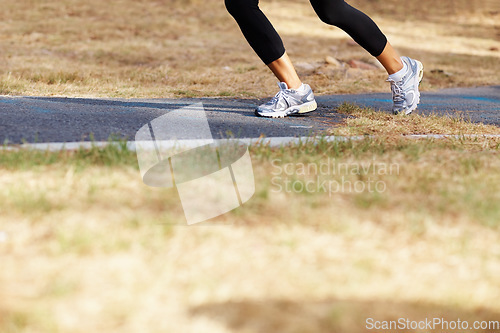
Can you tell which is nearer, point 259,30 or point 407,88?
point 259,30

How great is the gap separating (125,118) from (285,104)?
1.05m

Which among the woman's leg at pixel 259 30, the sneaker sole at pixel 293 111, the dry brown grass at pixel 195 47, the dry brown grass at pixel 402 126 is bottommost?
the dry brown grass at pixel 195 47

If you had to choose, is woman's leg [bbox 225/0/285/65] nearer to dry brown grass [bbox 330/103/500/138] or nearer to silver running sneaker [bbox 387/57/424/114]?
dry brown grass [bbox 330/103/500/138]

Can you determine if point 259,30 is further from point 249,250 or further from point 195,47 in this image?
point 195,47

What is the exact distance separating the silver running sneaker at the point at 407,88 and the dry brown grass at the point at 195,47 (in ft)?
6.51

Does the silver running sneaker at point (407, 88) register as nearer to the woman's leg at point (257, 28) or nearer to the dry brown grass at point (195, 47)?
the woman's leg at point (257, 28)

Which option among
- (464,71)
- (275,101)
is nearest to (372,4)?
(464,71)

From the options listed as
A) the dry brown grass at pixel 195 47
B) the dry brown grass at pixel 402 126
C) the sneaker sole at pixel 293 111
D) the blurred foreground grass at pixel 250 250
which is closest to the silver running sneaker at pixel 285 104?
the sneaker sole at pixel 293 111

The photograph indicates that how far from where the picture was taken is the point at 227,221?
2025 millimetres

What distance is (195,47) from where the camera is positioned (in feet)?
37.2

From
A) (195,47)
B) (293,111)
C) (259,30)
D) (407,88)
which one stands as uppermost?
(259,30)

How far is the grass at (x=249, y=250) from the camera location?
157cm

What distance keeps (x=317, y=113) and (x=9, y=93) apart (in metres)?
2.57

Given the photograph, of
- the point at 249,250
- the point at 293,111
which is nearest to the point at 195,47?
the point at 293,111
